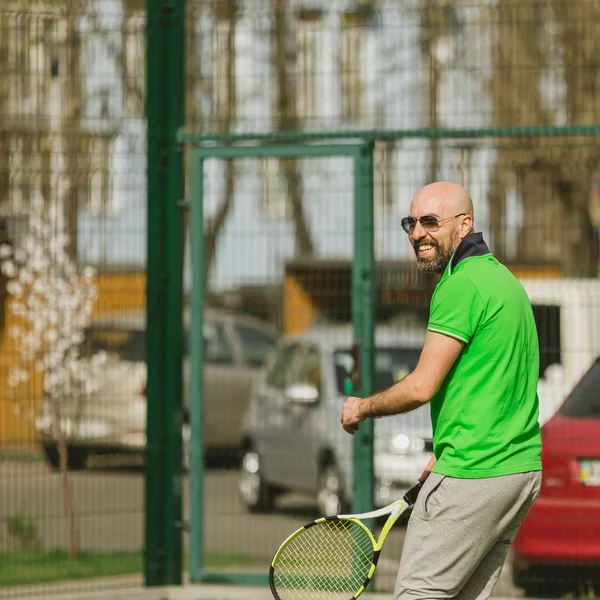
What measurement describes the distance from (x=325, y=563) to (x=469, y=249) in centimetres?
132

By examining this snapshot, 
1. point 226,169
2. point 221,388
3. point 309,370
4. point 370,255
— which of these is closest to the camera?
point 370,255

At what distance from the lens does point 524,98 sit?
8742mm

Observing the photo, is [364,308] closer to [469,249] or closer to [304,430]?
[304,430]

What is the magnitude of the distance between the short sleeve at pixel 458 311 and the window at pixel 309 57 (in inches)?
151

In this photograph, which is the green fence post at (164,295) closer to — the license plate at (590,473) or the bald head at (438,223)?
the license plate at (590,473)

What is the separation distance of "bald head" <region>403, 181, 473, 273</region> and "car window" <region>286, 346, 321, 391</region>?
3.86 metres

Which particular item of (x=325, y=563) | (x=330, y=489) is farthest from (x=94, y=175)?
(x=325, y=563)

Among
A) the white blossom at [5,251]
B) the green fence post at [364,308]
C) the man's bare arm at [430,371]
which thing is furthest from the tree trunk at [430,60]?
the man's bare arm at [430,371]

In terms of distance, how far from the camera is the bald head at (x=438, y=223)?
16.6 ft

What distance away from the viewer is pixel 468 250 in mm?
5023

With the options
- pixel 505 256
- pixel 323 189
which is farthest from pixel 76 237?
pixel 505 256

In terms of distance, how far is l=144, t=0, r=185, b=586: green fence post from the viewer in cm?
841

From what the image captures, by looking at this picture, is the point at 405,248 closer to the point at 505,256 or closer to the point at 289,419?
the point at 505,256

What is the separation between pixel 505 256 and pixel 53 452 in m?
2.98
